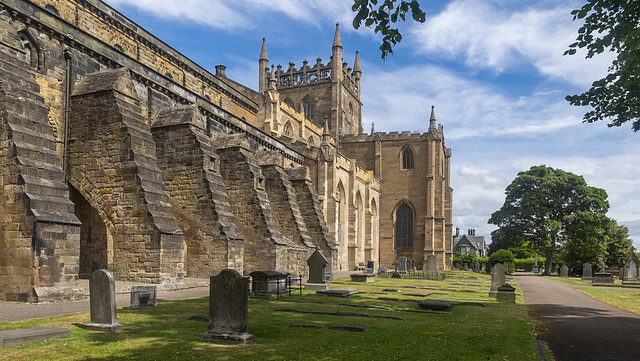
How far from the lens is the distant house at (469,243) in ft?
305

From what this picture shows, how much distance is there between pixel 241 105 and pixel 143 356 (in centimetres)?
2975

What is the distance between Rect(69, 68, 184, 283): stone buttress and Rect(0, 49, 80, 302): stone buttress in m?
2.92

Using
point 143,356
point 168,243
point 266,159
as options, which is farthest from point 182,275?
point 266,159

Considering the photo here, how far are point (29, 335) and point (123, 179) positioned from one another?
Result: 9.06m

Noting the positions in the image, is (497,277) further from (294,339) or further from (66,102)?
(66,102)

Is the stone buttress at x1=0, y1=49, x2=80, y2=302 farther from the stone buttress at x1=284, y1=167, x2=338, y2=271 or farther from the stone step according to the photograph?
the stone buttress at x1=284, y1=167, x2=338, y2=271

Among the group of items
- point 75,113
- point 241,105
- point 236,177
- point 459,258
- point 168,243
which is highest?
point 241,105

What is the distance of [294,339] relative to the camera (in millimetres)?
8219

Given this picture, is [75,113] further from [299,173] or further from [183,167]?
[299,173]

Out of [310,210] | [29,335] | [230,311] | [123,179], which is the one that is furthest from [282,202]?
[29,335]

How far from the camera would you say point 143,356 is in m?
6.79

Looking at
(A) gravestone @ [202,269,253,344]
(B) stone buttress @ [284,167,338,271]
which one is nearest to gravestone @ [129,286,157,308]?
(A) gravestone @ [202,269,253,344]

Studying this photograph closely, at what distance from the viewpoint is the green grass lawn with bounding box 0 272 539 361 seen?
7000 millimetres

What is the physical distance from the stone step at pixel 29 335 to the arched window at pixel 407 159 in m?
46.8
